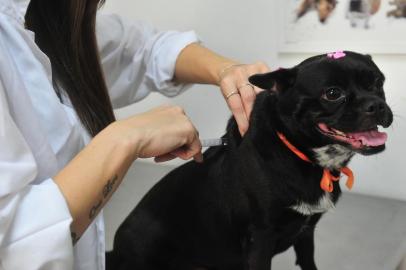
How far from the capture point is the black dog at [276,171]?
0.60 metres

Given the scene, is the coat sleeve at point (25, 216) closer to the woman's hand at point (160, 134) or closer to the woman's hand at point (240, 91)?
the woman's hand at point (160, 134)

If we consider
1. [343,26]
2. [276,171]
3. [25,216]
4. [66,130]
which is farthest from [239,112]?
[343,26]

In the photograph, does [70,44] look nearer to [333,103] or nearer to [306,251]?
[333,103]

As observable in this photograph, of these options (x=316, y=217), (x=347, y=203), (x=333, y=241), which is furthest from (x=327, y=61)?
(x=347, y=203)

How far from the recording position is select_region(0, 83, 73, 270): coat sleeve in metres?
0.43

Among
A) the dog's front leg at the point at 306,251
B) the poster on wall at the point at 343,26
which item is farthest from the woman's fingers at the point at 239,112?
the poster on wall at the point at 343,26

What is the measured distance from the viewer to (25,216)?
44cm

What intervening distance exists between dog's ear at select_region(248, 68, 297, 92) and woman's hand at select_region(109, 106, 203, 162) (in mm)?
114

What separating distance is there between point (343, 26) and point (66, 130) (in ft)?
2.61

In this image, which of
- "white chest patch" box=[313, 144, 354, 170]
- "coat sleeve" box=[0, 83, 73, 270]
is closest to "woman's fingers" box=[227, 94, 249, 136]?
"white chest patch" box=[313, 144, 354, 170]

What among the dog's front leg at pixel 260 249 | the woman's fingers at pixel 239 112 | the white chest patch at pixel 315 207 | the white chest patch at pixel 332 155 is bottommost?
the dog's front leg at pixel 260 249

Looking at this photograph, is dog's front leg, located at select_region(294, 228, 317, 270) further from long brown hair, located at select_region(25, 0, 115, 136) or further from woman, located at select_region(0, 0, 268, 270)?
long brown hair, located at select_region(25, 0, 115, 136)

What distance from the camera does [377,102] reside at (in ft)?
1.90

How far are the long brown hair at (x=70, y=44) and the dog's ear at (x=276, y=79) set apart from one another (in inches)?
9.9
